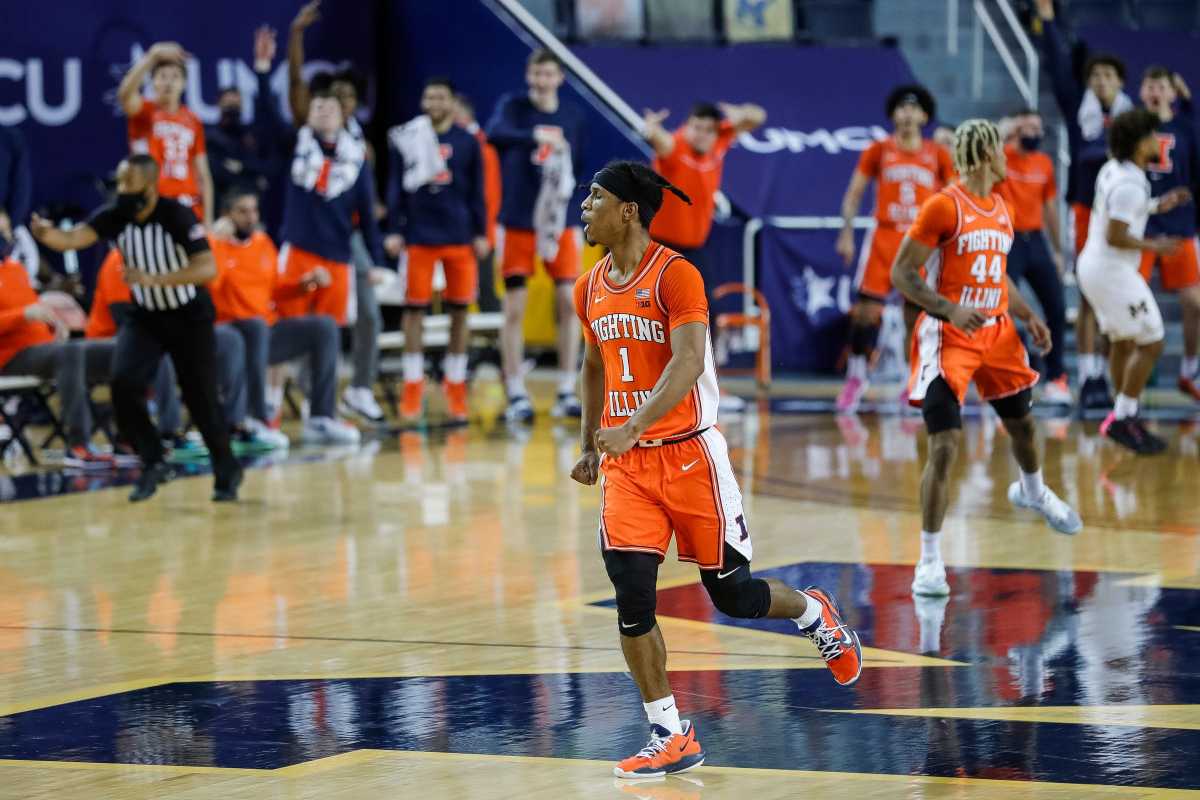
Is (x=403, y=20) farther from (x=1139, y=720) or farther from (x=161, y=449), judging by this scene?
(x=1139, y=720)

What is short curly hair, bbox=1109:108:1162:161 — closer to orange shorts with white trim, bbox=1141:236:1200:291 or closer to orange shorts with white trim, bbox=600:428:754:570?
orange shorts with white trim, bbox=1141:236:1200:291

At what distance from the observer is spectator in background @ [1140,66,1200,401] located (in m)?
13.6

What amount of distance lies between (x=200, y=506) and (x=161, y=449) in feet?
1.25

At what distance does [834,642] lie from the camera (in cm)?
614

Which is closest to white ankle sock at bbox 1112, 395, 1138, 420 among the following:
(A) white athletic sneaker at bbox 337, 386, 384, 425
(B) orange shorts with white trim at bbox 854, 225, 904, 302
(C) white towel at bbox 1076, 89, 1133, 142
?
(B) orange shorts with white trim at bbox 854, 225, 904, 302

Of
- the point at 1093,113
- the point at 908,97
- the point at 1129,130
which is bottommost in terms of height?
the point at 1129,130

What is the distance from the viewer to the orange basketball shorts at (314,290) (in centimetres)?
1366

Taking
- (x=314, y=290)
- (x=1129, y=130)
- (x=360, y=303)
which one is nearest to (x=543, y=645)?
(x=1129, y=130)

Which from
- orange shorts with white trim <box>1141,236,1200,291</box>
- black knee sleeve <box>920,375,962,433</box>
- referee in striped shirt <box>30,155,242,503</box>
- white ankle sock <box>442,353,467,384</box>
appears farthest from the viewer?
white ankle sock <box>442,353,467,384</box>

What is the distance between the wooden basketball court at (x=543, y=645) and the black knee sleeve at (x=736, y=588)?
36 cm

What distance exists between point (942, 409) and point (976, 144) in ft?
3.55

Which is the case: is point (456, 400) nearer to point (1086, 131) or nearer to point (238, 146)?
point (238, 146)

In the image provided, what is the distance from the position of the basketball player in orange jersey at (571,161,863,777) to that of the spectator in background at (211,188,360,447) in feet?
23.6

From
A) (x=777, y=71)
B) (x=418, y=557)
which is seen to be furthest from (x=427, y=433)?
(x=777, y=71)
